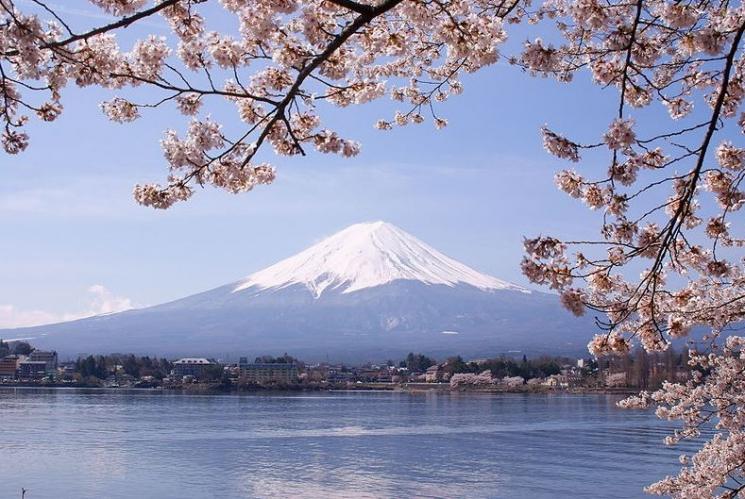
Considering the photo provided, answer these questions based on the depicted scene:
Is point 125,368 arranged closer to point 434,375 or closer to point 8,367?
point 8,367

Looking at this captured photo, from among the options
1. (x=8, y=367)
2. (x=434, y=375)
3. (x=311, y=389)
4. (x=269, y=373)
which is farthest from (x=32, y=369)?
(x=434, y=375)

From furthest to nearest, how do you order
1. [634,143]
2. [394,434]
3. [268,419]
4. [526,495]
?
[268,419], [394,434], [526,495], [634,143]

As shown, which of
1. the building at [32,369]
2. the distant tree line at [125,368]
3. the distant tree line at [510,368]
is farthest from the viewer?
the building at [32,369]

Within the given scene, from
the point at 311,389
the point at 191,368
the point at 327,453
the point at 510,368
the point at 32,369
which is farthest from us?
the point at 191,368

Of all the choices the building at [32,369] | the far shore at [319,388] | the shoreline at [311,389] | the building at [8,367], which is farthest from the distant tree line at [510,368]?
the building at [8,367]

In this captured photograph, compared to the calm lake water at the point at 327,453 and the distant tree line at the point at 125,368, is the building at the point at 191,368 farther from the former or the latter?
the calm lake water at the point at 327,453

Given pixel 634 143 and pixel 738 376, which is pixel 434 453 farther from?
pixel 634 143

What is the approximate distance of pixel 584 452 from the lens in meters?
14.5

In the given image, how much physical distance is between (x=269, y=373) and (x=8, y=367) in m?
13.0

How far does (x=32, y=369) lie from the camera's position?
4397cm

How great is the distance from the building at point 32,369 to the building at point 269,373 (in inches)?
382

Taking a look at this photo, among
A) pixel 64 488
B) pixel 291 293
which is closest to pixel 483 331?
pixel 291 293

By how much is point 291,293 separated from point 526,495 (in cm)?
7954

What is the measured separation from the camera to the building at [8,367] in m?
43.1
